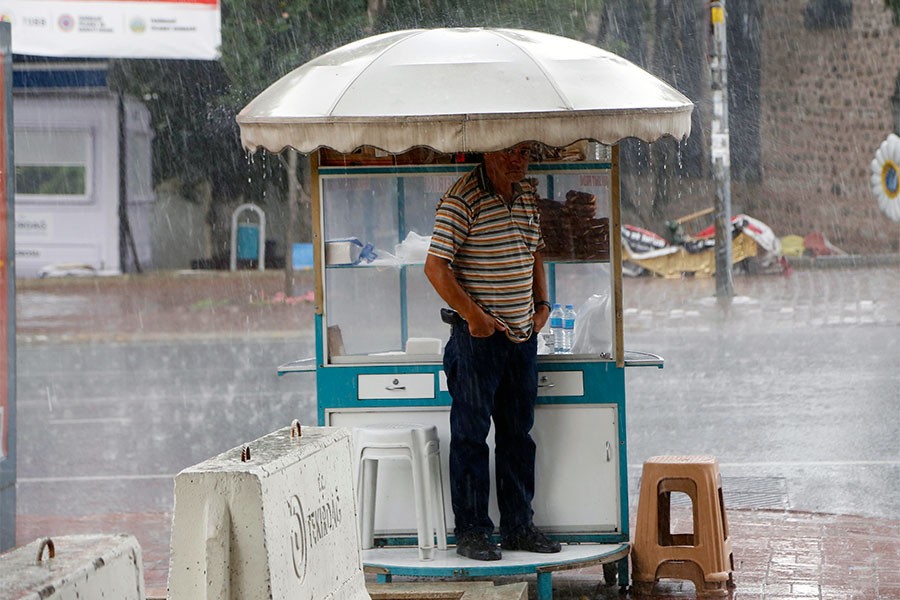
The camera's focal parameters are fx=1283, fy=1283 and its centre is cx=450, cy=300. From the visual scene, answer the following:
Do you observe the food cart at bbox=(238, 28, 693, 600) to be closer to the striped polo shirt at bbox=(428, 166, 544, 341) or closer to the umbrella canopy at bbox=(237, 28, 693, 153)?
the umbrella canopy at bbox=(237, 28, 693, 153)

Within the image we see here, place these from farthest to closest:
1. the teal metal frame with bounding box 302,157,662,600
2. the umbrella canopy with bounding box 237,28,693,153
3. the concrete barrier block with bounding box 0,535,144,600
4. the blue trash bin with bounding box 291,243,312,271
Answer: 1. the blue trash bin with bounding box 291,243,312,271
2. the teal metal frame with bounding box 302,157,662,600
3. the umbrella canopy with bounding box 237,28,693,153
4. the concrete barrier block with bounding box 0,535,144,600

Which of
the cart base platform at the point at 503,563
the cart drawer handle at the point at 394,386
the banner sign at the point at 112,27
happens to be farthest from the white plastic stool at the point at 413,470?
the banner sign at the point at 112,27

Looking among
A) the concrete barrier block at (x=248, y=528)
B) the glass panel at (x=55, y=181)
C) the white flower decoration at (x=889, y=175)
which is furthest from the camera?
the glass panel at (x=55, y=181)

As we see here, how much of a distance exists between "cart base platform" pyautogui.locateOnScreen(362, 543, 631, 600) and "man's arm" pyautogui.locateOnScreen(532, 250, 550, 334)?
1039 mm

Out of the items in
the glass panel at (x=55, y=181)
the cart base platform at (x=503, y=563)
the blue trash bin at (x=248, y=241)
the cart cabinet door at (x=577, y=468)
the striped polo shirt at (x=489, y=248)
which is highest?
the glass panel at (x=55, y=181)

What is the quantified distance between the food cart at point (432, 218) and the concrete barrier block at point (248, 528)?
6.24 feet

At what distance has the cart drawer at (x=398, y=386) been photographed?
6.16 meters

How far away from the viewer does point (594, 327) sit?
625 cm

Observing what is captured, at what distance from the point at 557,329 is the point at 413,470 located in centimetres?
102

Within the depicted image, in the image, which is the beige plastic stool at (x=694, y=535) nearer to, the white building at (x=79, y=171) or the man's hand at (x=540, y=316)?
the man's hand at (x=540, y=316)

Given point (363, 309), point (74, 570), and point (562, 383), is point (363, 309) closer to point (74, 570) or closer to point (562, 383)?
point (562, 383)

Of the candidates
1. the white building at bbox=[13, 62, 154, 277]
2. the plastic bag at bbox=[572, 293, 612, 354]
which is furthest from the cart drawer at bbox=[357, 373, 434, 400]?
the white building at bbox=[13, 62, 154, 277]

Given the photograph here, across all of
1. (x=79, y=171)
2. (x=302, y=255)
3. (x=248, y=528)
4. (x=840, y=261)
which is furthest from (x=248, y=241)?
(x=248, y=528)

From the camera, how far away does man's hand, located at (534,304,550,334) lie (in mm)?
5863
